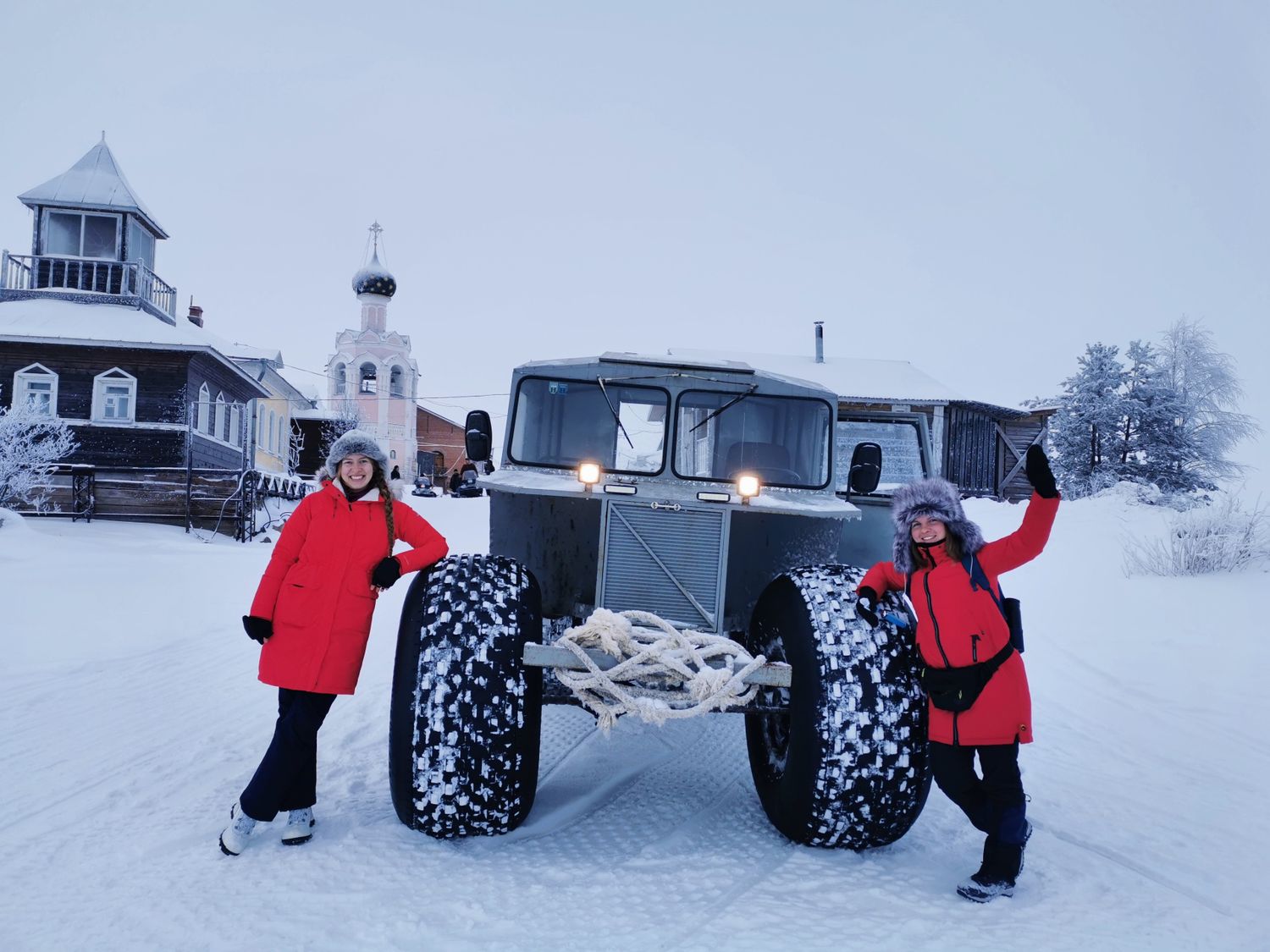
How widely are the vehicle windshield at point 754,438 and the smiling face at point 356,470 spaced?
162 centimetres

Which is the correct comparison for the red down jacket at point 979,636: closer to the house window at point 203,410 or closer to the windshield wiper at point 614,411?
the windshield wiper at point 614,411

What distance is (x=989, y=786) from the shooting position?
11.3ft

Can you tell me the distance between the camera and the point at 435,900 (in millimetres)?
3137

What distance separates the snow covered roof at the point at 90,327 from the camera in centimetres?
2328

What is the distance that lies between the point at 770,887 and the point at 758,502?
1741 mm

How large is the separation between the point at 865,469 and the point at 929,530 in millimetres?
1723

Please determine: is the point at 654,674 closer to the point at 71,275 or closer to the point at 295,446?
the point at 71,275

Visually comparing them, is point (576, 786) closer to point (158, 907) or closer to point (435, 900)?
point (435, 900)

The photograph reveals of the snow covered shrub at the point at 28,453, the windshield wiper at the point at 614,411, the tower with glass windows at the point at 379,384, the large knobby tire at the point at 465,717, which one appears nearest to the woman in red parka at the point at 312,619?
the large knobby tire at the point at 465,717

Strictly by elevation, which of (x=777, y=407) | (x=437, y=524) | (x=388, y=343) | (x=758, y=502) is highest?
(x=388, y=343)

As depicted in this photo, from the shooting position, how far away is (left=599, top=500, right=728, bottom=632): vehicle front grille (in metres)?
4.29

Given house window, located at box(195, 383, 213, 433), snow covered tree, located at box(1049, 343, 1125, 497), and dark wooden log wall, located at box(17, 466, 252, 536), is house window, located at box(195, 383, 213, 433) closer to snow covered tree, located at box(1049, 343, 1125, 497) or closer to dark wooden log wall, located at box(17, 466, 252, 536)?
dark wooden log wall, located at box(17, 466, 252, 536)

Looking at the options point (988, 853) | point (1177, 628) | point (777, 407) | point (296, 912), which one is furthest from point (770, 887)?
point (1177, 628)

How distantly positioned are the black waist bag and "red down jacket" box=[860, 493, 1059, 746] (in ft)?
0.08
